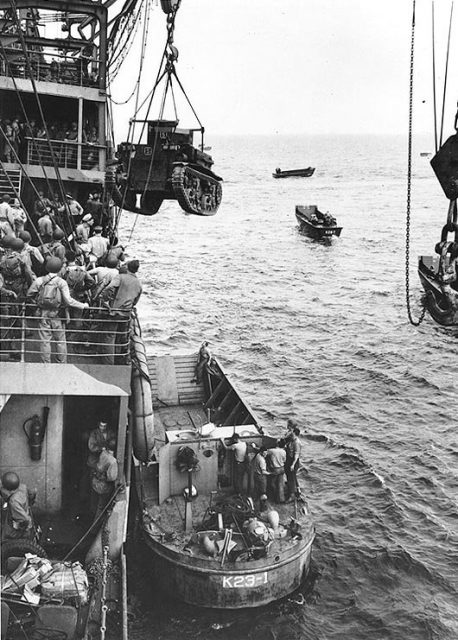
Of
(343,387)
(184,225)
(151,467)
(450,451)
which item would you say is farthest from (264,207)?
(151,467)

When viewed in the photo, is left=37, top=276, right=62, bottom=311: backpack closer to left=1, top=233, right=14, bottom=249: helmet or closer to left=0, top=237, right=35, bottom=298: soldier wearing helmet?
left=0, top=237, right=35, bottom=298: soldier wearing helmet

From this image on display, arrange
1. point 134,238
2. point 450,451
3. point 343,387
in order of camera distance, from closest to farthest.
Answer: point 450,451 → point 343,387 → point 134,238

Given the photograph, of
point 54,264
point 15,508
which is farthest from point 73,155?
point 15,508

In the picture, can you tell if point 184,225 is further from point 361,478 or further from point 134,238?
point 361,478

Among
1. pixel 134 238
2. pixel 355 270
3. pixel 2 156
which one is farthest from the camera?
pixel 134 238

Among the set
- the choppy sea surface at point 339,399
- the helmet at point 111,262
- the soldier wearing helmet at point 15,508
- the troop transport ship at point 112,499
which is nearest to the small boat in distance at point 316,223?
the choppy sea surface at point 339,399

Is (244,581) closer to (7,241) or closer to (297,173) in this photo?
(7,241)

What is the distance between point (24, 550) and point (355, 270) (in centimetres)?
4075

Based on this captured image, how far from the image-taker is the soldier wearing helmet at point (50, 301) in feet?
36.9

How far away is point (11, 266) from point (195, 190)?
12.6m

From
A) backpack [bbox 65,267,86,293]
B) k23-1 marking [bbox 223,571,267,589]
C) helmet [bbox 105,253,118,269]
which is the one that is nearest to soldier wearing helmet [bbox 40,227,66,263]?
backpack [bbox 65,267,86,293]

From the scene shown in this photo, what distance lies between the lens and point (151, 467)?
1532cm

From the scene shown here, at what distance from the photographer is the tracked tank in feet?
75.2

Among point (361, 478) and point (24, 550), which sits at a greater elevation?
point (24, 550)
